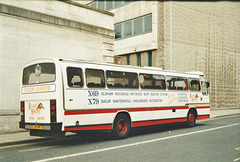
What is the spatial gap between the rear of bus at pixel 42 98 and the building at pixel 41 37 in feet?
8.43

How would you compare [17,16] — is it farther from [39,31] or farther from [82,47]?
[82,47]

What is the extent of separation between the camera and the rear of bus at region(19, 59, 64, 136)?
8.63m

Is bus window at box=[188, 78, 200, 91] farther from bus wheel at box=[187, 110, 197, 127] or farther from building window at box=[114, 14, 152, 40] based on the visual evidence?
building window at box=[114, 14, 152, 40]

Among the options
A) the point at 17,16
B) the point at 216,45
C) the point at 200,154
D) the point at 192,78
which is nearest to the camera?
the point at 200,154

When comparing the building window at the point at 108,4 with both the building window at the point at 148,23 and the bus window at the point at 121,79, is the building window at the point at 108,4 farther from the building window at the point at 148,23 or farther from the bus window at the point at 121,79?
the bus window at the point at 121,79

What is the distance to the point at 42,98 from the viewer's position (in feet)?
29.5

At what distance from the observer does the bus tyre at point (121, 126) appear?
33.8 feet

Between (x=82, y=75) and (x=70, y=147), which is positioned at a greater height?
(x=82, y=75)

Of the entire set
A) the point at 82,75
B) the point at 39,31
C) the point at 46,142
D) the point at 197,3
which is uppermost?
the point at 197,3

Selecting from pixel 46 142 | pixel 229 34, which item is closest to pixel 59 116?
pixel 46 142

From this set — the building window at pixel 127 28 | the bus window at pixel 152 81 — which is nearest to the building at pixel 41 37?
the bus window at pixel 152 81

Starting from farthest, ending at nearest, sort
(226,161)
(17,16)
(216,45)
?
(216,45)
(17,16)
(226,161)

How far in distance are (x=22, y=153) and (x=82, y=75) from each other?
3.05 m

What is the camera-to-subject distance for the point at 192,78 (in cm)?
1472
